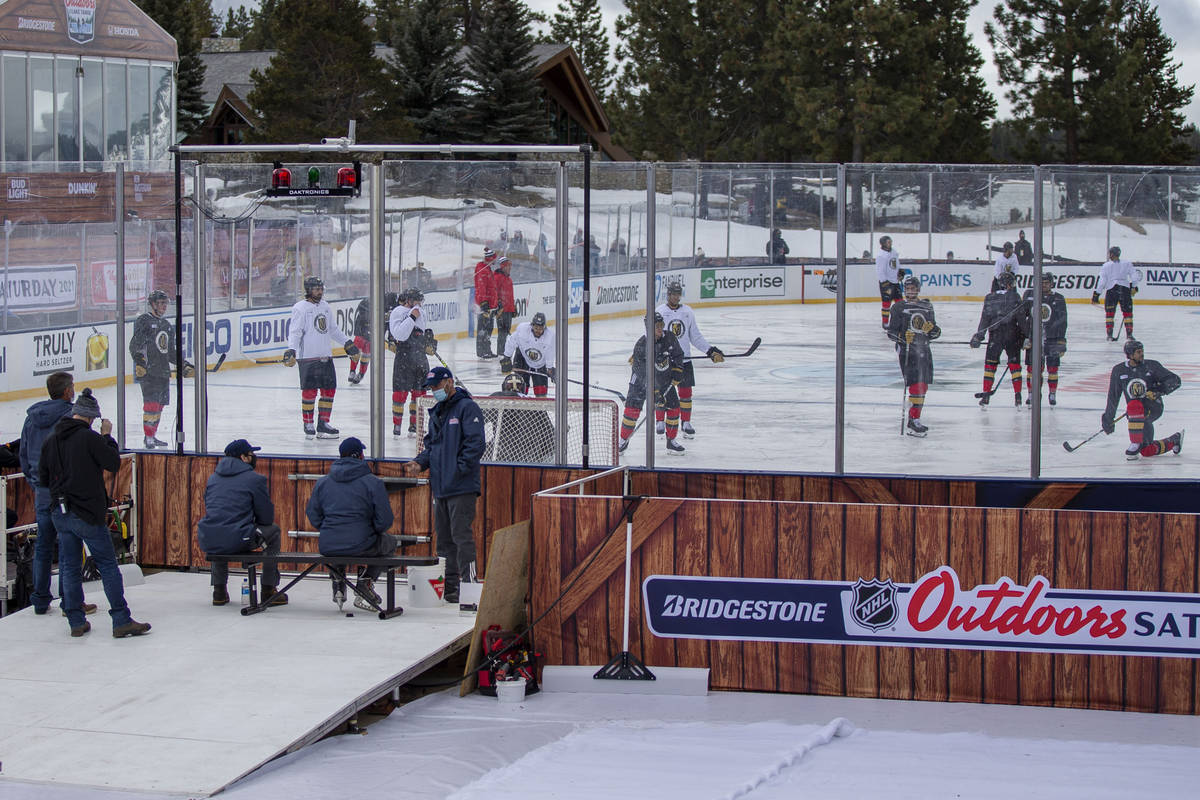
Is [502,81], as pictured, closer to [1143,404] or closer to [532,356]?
[532,356]

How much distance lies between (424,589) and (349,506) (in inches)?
33.0

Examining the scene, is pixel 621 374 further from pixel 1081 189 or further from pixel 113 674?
pixel 113 674

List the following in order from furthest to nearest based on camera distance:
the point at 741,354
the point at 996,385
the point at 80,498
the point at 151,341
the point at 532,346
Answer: the point at 151,341
the point at 741,354
the point at 532,346
the point at 996,385
the point at 80,498

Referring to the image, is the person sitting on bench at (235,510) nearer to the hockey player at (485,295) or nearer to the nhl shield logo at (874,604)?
the hockey player at (485,295)

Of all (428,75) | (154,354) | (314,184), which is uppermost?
(428,75)

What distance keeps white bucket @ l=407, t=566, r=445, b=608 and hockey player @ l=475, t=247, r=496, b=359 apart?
201cm

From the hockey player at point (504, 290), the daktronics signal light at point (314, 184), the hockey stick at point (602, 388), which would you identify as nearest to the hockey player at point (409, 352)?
the hockey player at point (504, 290)

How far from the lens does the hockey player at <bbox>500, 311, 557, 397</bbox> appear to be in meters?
10.5

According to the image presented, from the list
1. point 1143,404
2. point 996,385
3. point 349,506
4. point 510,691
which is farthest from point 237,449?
point 1143,404

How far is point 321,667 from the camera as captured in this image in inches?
314

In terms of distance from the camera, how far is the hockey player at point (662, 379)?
10.5 metres

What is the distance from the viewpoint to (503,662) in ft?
26.5

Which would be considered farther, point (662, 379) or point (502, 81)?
point (502, 81)

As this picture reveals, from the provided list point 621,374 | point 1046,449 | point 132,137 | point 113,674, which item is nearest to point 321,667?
point 113,674
